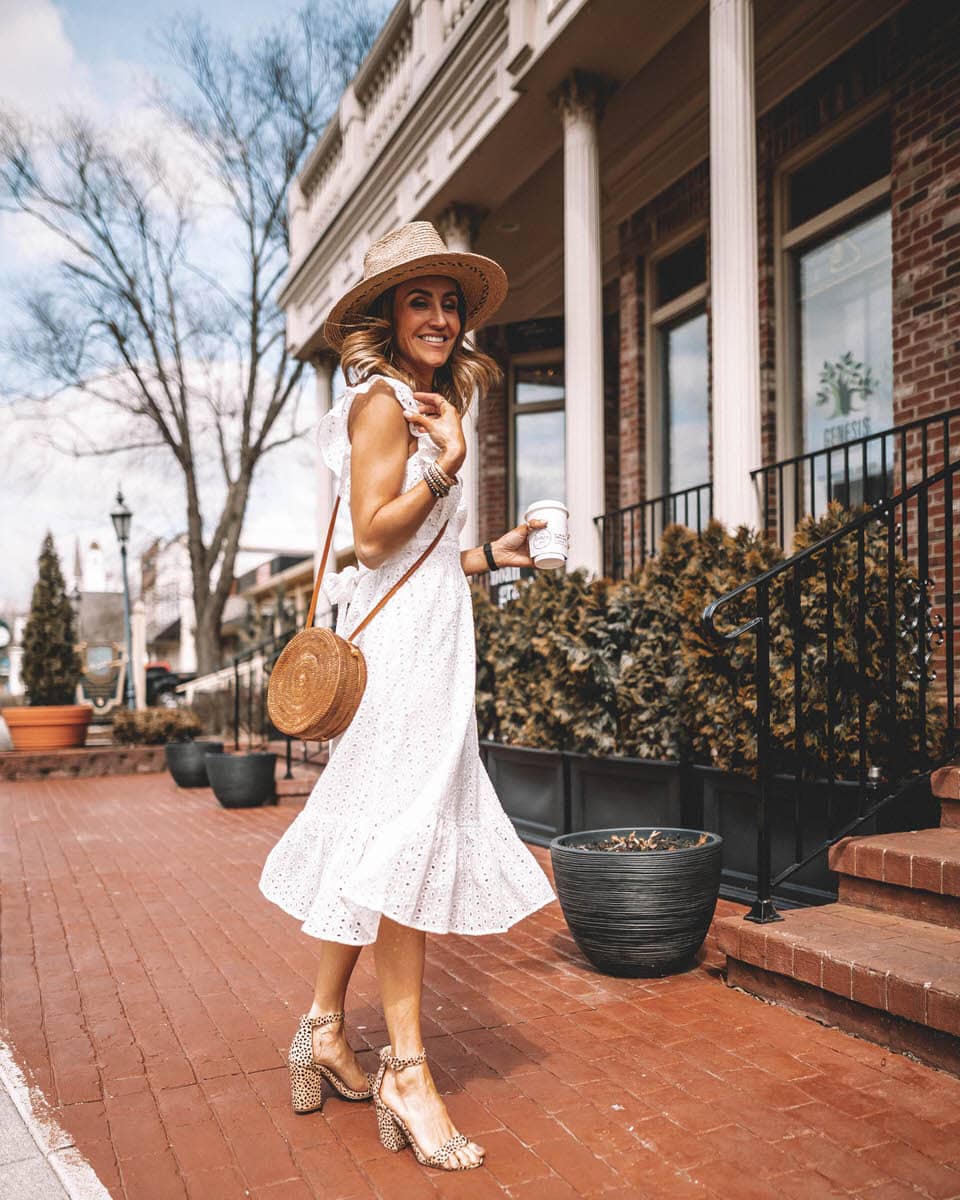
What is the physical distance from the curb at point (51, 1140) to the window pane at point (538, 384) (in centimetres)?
1042

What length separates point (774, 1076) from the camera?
8.80 ft

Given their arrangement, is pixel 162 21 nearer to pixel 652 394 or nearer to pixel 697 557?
pixel 652 394

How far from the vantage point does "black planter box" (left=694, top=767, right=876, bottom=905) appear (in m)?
3.94

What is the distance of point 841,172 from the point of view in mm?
7035

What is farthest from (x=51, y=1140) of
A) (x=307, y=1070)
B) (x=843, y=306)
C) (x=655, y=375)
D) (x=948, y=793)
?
(x=655, y=375)

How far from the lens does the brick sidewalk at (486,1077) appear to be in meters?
2.20

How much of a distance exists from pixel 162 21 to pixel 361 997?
22.2m

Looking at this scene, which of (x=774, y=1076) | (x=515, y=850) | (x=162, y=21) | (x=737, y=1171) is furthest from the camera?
(x=162, y=21)

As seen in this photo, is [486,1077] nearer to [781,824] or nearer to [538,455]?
[781,824]

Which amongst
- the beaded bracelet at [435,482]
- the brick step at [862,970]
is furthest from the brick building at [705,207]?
the beaded bracelet at [435,482]

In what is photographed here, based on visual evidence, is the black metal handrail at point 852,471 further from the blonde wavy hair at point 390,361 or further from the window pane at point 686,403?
the blonde wavy hair at point 390,361

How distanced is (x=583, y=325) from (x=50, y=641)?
28.1 ft

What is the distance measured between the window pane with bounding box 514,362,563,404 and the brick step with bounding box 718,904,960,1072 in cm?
950

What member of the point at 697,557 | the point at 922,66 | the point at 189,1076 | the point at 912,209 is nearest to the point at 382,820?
the point at 189,1076
